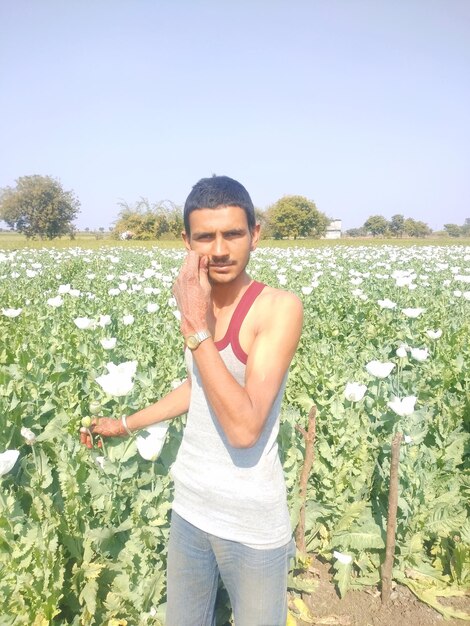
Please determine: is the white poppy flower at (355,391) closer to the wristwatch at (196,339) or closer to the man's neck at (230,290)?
the man's neck at (230,290)

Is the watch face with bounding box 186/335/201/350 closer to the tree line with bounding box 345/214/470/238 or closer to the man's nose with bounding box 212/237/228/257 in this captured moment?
the man's nose with bounding box 212/237/228/257

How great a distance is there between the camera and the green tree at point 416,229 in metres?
105

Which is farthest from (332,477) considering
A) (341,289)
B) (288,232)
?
(288,232)

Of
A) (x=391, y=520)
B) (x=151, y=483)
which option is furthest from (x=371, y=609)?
(x=151, y=483)

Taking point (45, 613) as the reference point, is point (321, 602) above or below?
below

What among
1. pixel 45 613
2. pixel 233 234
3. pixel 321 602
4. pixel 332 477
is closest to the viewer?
pixel 233 234

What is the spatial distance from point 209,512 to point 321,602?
76.6 inches

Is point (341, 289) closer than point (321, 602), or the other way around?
point (321, 602)

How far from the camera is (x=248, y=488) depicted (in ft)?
5.82

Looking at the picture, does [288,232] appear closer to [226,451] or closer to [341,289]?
[341,289]

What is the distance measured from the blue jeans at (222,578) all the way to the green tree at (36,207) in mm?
73560

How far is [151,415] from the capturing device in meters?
2.34

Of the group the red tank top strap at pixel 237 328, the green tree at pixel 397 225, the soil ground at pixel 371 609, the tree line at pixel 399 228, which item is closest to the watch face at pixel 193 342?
the red tank top strap at pixel 237 328

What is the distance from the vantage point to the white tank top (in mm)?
1763
